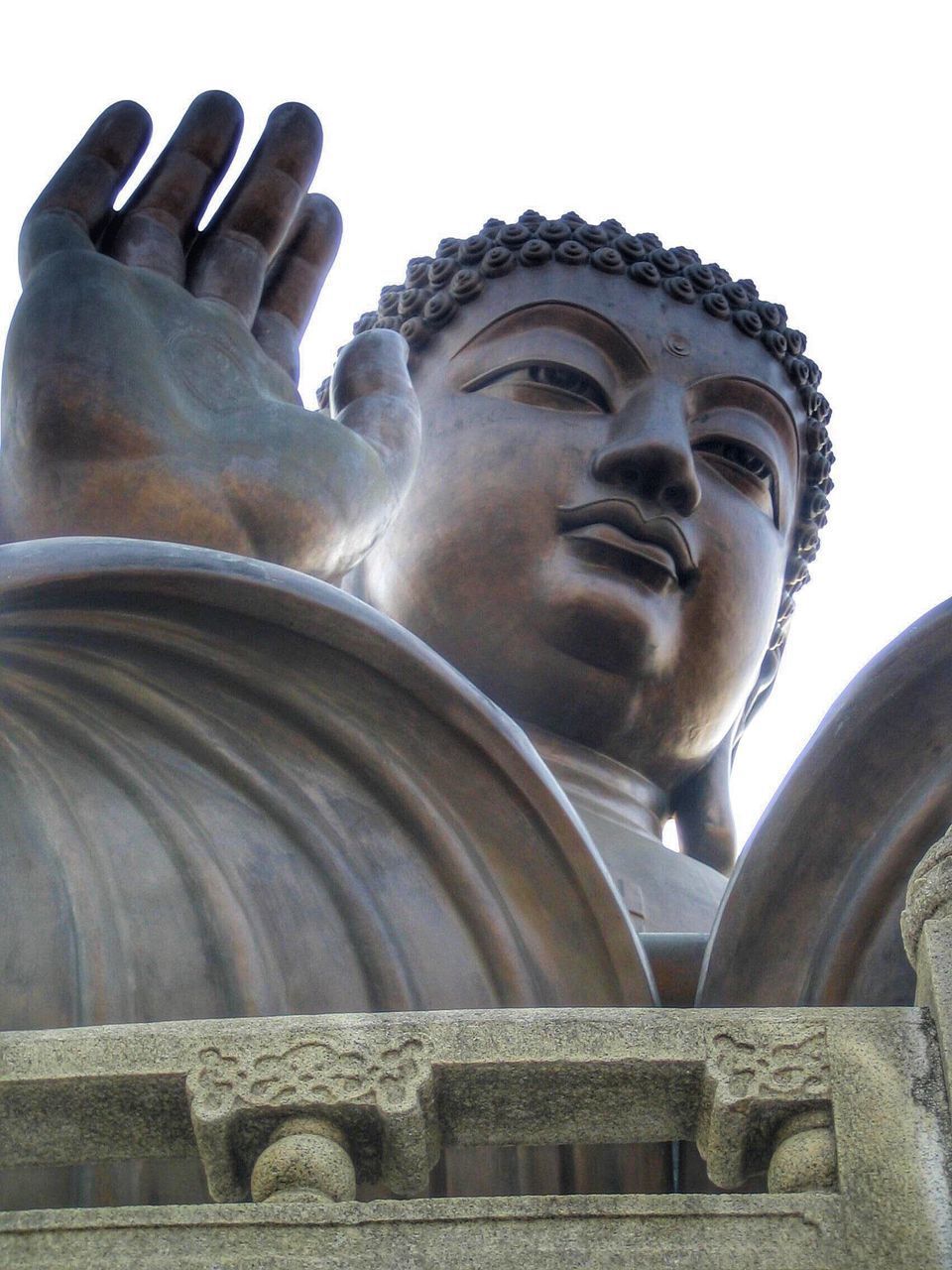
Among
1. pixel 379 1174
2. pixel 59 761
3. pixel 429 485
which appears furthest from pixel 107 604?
pixel 429 485

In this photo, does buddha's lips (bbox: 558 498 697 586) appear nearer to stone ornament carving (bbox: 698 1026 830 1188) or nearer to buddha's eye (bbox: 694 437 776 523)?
buddha's eye (bbox: 694 437 776 523)

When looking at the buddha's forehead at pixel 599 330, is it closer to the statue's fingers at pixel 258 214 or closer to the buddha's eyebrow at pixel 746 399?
the buddha's eyebrow at pixel 746 399

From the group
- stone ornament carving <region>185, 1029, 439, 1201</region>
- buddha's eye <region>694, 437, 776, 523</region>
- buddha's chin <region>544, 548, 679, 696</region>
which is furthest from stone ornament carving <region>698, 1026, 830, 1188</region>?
buddha's eye <region>694, 437, 776, 523</region>

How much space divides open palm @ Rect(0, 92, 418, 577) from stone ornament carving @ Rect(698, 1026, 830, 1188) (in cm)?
220

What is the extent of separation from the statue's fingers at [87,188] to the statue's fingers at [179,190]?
8 cm

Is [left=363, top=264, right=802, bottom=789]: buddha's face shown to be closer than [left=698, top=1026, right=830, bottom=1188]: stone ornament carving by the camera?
No

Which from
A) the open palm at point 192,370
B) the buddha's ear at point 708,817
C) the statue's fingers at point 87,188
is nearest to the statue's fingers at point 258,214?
the open palm at point 192,370

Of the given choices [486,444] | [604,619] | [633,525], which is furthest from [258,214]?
[604,619]

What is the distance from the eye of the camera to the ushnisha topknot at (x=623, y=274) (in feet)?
22.2

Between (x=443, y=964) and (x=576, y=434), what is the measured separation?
2533 millimetres

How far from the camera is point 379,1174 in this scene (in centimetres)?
287

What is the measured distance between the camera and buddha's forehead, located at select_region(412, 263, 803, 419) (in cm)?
634

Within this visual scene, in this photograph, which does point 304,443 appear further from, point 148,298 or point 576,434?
point 576,434

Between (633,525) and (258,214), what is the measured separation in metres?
1.31
